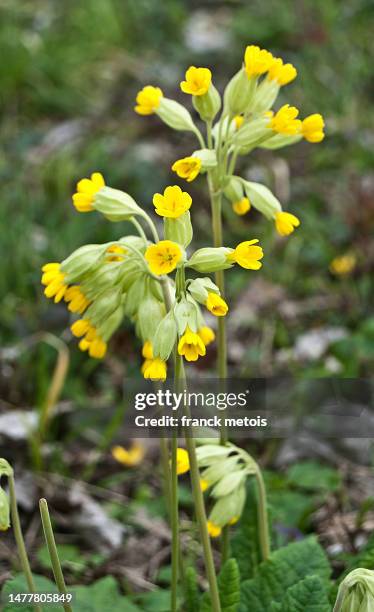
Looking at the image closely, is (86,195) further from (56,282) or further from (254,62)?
(254,62)

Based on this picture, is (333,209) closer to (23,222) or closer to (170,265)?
(23,222)

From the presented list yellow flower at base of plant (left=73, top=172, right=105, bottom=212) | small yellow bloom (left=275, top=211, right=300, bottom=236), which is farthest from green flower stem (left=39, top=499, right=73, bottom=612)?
small yellow bloom (left=275, top=211, right=300, bottom=236)

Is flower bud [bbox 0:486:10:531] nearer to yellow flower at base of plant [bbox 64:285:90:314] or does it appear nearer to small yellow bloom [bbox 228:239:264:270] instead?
yellow flower at base of plant [bbox 64:285:90:314]

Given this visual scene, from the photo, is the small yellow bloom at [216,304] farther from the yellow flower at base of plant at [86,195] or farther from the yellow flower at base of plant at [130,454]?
the yellow flower at base of plant at [130,454]

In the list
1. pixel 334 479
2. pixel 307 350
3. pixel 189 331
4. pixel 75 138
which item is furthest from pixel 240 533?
pixel 75 138

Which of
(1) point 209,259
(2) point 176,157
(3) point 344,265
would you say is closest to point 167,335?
(1) point 209,259

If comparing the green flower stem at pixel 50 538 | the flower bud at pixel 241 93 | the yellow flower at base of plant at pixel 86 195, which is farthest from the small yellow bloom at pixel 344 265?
the green flower stem at pixel 50 538
